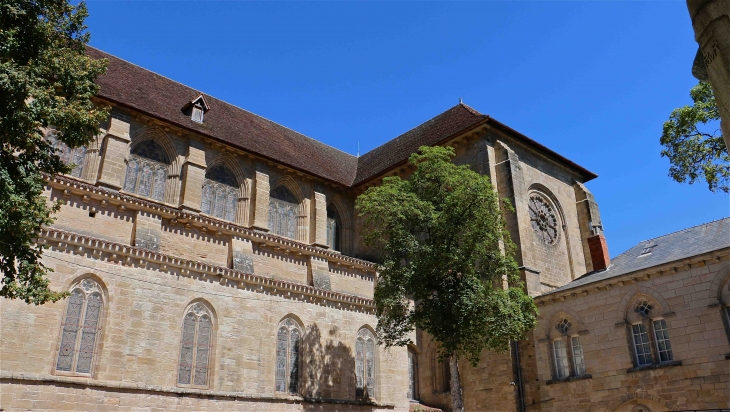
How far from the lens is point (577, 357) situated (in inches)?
713

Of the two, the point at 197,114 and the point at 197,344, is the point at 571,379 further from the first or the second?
the point at 197,114

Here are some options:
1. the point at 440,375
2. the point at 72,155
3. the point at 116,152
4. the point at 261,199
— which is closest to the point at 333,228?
the point at 261,199

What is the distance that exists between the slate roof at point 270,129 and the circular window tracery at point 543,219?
243 centimetres

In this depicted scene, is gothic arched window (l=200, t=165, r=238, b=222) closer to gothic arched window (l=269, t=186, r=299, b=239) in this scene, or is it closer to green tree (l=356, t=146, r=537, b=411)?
gothic arched window (l=269, t=186, r=299, b=239)

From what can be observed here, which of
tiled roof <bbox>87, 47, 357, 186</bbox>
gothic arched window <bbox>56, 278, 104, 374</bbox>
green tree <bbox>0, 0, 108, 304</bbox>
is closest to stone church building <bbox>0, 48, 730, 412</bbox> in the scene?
gothic arched window <bbox>56, 278, 104, 374</bbox>

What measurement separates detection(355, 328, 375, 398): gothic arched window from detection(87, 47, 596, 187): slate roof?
811 cm

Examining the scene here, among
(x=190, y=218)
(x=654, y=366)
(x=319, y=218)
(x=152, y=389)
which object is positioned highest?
(x=319, y=218)

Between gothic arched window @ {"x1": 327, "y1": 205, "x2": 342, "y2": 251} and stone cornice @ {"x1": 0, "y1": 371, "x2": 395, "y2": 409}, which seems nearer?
stone cornice @ {"x1": 0, "y1": 371, "x2": 395, "y2": 409}

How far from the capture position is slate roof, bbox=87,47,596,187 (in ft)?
72.5

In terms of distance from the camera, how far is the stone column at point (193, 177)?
21.2m

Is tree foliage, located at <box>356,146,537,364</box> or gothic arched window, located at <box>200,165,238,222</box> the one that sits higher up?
gothic arched window, located at <box>200,165,238,222</box>

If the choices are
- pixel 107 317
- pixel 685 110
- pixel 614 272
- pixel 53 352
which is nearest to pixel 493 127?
pixel 614 272

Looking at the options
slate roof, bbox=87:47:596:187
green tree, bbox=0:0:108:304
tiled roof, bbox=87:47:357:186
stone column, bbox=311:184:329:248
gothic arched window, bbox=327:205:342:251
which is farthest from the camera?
gothic arched window, bbox=327:205:342:251

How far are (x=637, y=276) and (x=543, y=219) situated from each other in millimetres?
7539
